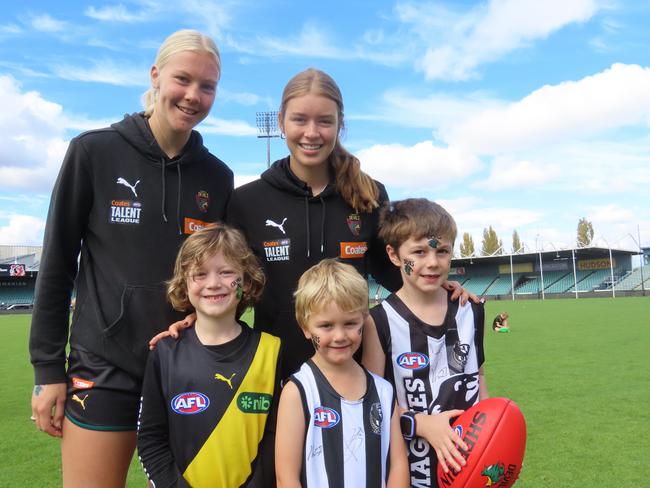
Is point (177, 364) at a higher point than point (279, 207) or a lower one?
lower

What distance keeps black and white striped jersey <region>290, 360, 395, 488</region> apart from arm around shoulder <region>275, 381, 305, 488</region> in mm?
25

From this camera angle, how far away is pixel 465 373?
253cm

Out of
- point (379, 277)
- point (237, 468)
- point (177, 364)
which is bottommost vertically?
point (237, 468)

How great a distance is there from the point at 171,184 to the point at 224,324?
66cm

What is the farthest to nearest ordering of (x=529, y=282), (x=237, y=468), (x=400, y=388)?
(x=529, y=282) → (x=400, y=388) → (x=237, y=468)

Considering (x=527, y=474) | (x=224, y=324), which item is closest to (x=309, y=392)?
(x=224, y=324)

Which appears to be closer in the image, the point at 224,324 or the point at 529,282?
the point at 224,324

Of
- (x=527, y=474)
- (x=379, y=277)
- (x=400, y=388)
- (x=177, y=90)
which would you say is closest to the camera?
(x=177, y=90)

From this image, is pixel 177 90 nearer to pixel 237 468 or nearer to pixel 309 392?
pixel 309 392

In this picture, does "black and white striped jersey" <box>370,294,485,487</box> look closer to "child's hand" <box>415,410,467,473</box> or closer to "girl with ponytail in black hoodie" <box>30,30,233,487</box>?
"child's hand" <box>415,410,467,473</box>

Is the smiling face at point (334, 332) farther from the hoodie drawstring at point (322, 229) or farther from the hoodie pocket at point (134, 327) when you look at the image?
the hoodie pocket at point (134, 327)

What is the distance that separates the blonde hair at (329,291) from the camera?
2234mm

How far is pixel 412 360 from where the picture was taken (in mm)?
2480

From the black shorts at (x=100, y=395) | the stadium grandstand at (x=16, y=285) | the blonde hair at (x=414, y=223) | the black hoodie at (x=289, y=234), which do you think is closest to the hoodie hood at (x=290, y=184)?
the black hoodie at (x=289, y=234)
